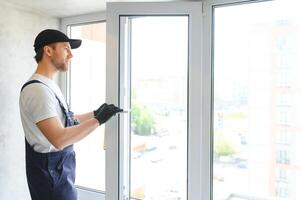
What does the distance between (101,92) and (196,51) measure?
1095 mm

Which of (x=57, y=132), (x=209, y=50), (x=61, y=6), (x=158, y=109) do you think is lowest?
(x=57, y=132)

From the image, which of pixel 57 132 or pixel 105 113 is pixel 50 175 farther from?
pixel 105 113

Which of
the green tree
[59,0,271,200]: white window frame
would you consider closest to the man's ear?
[59,0,271,200]: white window frame

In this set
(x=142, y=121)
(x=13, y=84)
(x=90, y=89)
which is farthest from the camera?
(x=90, y=89)

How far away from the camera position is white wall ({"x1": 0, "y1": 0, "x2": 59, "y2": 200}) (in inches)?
89.1

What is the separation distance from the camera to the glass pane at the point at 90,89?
268 centimetres

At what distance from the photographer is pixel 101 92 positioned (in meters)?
2.69

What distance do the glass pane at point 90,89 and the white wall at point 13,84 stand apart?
449 mm

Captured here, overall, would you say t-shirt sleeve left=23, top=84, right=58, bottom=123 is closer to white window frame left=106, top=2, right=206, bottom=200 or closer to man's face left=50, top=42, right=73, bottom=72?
man's face left=50, top=42, right=73, bottom=72

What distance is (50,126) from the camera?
1548 millimetres
